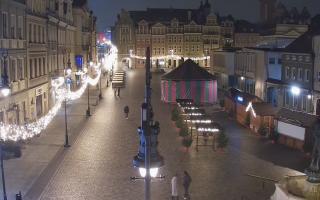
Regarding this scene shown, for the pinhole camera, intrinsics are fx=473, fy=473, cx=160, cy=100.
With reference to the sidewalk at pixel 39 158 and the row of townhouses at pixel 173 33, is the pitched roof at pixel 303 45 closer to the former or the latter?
the sidewalk at pixel 39 158

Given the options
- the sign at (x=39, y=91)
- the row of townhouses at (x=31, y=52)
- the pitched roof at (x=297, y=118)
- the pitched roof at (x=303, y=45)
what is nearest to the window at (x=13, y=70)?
the row of townhouses at (x=31, y=52)

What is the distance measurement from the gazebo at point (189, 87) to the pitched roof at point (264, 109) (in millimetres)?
8624

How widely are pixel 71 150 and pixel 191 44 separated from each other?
84.2 metres

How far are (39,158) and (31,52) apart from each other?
43.8 ft

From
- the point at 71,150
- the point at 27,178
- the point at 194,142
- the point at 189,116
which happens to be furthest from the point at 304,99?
the point at 27,178

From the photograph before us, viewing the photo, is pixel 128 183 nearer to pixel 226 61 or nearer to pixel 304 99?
pixel 304 99

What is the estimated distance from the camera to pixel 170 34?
109m

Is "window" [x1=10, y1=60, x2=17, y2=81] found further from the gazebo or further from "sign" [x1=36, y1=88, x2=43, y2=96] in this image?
the gazebo

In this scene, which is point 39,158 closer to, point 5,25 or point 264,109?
point 5,25

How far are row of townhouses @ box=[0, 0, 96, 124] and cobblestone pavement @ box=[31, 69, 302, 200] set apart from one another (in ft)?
15.8

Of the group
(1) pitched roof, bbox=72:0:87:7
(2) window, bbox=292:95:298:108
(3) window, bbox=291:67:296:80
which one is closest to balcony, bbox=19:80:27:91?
(2) window, bbox=292:95:298:108

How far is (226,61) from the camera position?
208ft

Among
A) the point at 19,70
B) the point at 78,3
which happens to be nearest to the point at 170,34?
the point at 78,3

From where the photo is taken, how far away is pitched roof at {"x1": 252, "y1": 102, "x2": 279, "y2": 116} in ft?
109
